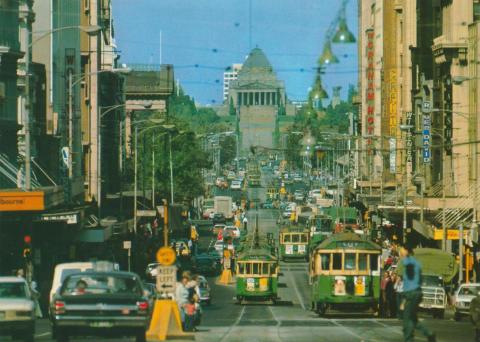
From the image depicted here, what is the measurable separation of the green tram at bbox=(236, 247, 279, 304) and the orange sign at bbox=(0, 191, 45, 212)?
18.0m

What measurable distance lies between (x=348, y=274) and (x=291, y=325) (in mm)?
8797

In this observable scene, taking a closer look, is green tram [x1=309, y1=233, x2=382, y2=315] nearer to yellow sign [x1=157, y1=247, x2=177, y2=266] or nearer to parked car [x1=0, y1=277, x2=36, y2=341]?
parked car [x1=0, y1=277, x2=36, y2=341]

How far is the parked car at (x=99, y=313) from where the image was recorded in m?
28.0

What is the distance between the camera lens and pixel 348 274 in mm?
52062

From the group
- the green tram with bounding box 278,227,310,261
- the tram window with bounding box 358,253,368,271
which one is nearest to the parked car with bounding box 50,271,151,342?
the tram window with bounding box 358,253,368,271

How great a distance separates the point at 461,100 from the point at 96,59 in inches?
1137

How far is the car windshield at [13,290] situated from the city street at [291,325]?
4.25 feet

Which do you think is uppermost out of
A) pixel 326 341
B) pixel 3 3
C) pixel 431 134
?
pixel 3 3

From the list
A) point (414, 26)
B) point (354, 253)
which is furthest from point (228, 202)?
point (354, 253)

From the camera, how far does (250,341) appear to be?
32781 mm

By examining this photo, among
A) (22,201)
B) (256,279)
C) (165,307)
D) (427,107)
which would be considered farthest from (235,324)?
(427,107)

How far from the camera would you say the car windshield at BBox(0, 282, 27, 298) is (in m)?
33.3

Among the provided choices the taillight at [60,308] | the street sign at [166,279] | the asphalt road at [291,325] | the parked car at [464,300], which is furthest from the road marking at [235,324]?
the parked car at [464,300]

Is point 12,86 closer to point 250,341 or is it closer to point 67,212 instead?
point 67,212
